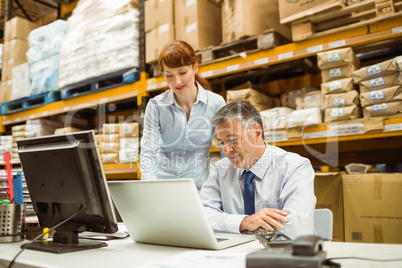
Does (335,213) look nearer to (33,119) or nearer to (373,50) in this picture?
(373,50)

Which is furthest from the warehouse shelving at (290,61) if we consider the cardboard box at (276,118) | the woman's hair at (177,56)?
the woman's hair at (177,56)

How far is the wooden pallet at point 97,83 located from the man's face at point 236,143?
2250 mm

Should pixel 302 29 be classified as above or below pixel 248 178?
above

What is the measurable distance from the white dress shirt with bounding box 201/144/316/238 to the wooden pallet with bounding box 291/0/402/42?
4.41 feet

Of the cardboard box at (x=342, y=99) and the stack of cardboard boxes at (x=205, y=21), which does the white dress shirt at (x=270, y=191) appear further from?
the stack of cardboard boxes at (x=205, y=21)

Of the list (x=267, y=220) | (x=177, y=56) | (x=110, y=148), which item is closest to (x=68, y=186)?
(x=267, y=220)

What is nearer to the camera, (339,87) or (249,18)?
(339,87)

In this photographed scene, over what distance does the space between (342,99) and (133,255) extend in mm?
2018

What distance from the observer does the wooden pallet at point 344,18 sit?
7.82ft

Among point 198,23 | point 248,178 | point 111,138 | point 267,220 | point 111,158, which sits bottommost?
point 267,220

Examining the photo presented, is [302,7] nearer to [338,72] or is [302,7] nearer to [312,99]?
[338,72]

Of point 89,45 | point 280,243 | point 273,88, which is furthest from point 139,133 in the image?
point 280,243

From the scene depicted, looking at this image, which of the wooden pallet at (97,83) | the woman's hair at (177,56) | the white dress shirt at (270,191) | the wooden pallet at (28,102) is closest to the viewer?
the white dress shirt at (270,191)

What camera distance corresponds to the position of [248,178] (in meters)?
1.59
